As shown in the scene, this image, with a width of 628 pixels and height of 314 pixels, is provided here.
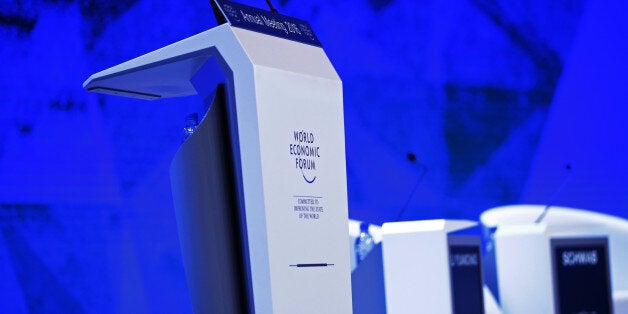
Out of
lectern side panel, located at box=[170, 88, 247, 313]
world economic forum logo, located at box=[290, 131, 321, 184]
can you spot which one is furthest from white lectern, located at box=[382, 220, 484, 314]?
lectern side panel, located at box=[170, 88, 247, 313]

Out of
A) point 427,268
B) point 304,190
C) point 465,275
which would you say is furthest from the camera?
point 465,275

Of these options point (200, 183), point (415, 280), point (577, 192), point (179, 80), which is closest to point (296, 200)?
point (200, 183)

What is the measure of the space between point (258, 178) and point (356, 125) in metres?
2.89

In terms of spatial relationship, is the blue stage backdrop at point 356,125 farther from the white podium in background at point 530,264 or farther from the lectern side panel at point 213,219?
the lectern side panel at point 213,219

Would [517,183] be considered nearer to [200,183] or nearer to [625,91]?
[625,91]

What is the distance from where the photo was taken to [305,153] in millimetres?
1713

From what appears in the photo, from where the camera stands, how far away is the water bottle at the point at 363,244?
10.4ft

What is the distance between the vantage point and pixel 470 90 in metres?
4.97

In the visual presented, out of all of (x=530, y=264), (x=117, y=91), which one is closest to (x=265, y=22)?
(x=117, y=91)

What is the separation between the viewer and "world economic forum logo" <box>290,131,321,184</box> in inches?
66.3

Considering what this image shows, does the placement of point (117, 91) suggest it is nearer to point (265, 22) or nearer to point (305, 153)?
point (265, 22)

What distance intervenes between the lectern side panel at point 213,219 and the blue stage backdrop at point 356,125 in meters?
1.76

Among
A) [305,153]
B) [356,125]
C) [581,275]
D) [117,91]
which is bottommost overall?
[581,275]

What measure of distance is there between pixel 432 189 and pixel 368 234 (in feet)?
4.98
